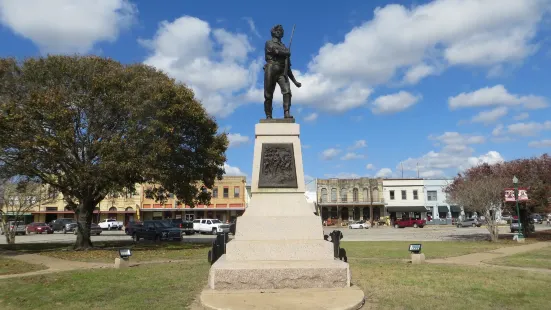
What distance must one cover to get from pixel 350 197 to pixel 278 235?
5434 cm

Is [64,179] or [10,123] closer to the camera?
[10,123]

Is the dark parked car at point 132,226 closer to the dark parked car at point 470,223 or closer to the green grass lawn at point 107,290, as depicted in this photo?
the green grass lawn at point 107,290

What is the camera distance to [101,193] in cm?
2242

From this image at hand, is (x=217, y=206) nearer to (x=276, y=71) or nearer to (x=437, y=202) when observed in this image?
(x=437, y=202)

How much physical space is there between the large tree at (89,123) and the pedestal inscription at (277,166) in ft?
32.1

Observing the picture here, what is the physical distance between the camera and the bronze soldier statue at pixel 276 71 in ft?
34.4

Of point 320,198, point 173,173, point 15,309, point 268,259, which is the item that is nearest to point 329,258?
point 268,259

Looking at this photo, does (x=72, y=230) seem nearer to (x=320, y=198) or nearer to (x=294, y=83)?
(x=320, y=198)

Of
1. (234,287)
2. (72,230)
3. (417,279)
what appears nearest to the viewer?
(234,287)

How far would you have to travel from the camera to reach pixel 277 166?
31.9ft

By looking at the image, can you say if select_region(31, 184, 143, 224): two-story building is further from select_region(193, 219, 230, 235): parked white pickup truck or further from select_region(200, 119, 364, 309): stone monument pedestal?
select_region(200, 119, 364, 309): stone monument pedestal

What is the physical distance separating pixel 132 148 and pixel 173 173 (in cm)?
317

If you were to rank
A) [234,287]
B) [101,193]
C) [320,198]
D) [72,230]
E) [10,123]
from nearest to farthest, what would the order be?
[234,287], [10,123], [101,193], [72,230], [320,198]

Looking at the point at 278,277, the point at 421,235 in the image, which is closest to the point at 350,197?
the point at 421,235
